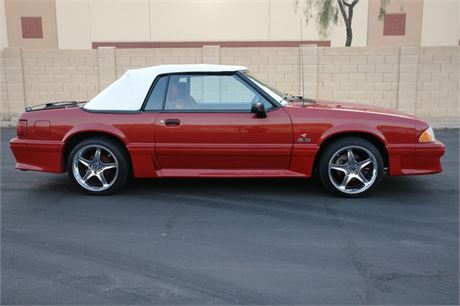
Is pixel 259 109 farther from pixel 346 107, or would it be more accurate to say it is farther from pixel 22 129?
pixel 22 129

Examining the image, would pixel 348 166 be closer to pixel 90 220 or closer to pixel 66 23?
pixel 90 220

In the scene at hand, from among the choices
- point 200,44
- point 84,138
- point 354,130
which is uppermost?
point 200,44

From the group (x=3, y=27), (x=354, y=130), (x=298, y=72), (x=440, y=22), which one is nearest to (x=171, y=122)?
(x=354, y=130)

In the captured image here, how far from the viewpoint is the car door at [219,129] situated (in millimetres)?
5473

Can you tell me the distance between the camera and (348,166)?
553 cm

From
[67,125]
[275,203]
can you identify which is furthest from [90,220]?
[275,203]

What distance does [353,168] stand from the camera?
5.53 m

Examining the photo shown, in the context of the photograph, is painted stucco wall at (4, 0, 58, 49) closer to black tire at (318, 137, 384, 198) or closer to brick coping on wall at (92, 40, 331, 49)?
brick coping on wall at (92, 40, 331, 49)

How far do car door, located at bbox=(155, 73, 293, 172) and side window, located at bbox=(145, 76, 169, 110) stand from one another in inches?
2.8

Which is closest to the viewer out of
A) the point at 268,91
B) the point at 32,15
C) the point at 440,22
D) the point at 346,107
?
the point at 268,91

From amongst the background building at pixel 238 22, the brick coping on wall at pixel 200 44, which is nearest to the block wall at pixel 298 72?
the brick coping on wall at pixel 200 44

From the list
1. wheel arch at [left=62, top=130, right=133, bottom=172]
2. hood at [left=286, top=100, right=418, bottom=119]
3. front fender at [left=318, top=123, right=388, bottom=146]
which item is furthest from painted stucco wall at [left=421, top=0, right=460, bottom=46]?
wheel arch at [left=62, top=130, right=133, bottom=172]

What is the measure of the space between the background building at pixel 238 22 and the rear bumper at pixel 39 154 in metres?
20.2

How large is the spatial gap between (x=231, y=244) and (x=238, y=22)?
22419mm
